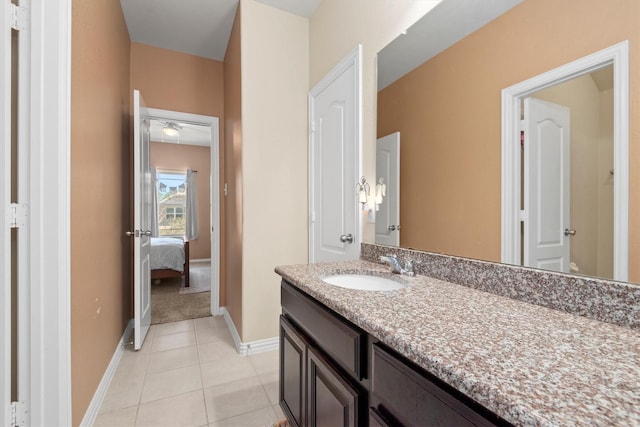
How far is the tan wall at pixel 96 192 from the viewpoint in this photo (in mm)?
1422

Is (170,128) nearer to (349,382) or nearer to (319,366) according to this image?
(319,366)

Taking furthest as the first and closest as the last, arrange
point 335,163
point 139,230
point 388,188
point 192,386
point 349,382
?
1. point 139,230
2. point 335,163
3. point 192,386
4. point 388,188
5. point 349,382

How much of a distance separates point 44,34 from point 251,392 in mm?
2105

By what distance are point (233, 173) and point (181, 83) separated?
1.33 meters

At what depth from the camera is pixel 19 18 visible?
1.20 m

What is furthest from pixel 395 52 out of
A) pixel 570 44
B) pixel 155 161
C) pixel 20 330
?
pixel 155 161

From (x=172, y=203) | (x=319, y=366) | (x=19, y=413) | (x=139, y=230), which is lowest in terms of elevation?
(x=19, y=413)

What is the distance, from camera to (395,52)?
5.07 ft

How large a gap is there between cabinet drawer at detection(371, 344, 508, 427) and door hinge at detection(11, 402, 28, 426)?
1.49m

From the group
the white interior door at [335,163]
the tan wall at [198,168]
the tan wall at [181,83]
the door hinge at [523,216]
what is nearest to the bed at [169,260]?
the tan wall at [181,83]

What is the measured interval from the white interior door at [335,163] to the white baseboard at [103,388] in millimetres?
1584

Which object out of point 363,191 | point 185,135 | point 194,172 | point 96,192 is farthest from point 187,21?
point 194,172

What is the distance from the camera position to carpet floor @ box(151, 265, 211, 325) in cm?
315

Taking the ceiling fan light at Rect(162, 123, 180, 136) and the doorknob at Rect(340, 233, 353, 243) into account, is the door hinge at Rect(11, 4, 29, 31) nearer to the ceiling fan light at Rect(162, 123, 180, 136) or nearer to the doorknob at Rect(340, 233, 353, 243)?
the doorknob at Rect(340, 233, 353, 243)
